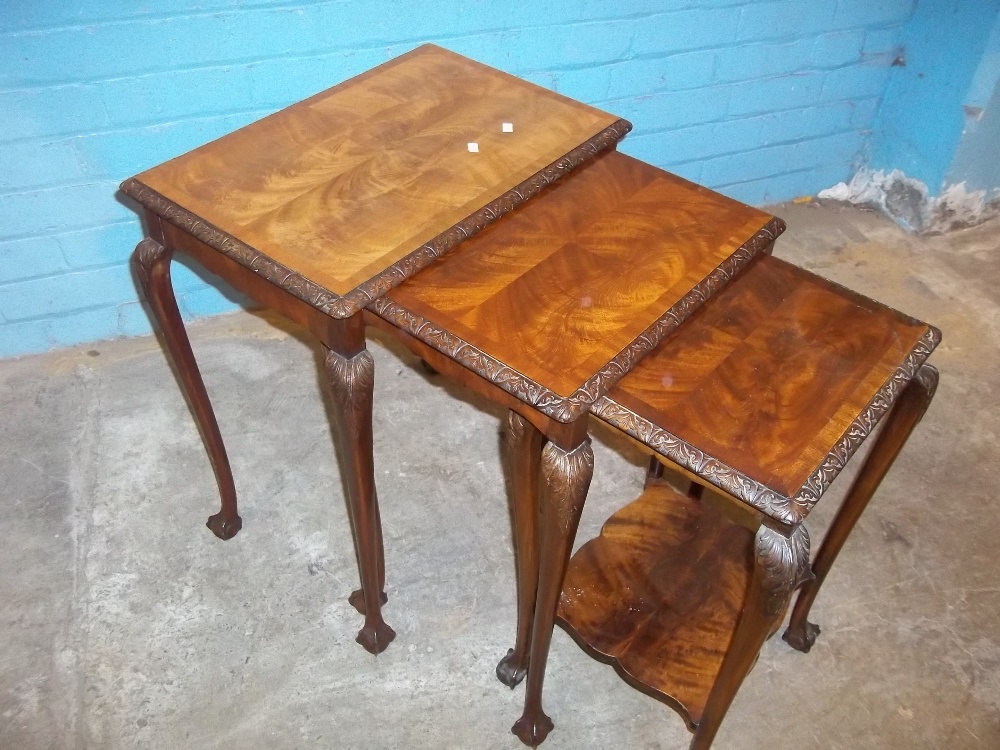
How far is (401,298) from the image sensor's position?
134 cm

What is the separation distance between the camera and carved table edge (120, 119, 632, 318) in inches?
51.3

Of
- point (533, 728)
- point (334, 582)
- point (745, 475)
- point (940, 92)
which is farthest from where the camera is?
point (940, 92)

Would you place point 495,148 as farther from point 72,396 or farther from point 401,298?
point 72,396

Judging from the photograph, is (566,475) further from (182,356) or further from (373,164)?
(182,356)

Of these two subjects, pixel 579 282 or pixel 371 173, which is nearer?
pixel 579 282

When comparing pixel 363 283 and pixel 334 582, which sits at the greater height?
pixel 363 283

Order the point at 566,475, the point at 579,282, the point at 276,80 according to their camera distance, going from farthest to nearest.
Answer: the point at 276,80, the point at 579,282, the point at 566,475

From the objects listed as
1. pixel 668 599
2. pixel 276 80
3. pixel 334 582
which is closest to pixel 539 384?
pixel 668 599

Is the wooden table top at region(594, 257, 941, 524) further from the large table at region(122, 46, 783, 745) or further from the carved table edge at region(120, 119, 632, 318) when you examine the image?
the carved table edge at region(120, 119, 632, 318)

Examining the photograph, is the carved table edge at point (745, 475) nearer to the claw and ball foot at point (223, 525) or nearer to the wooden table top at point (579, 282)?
the wooden table top at point (579, 282)

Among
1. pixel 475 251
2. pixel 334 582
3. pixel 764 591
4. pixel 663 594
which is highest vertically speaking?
pixel 475 251

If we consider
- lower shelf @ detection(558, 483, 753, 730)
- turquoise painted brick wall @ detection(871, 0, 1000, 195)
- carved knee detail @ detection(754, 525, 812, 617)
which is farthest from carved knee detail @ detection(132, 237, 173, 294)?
turquoise painted brick wall @ detection(871, 0, 1000, 195)

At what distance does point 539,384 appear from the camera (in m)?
1.20

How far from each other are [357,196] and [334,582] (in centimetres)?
93
